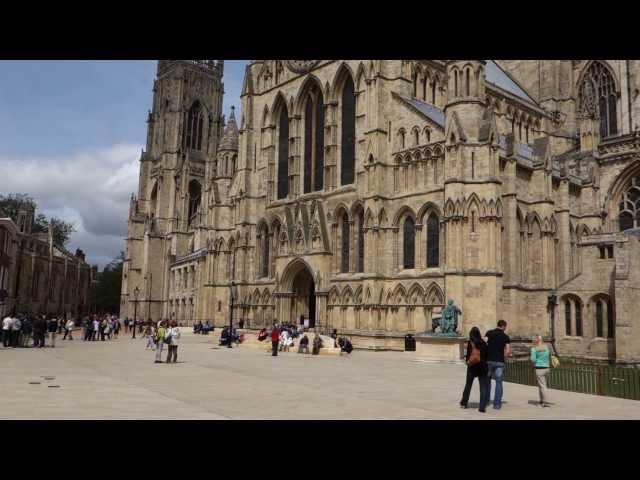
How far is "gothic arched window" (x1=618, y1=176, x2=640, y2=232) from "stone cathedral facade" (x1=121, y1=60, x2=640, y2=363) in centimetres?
9

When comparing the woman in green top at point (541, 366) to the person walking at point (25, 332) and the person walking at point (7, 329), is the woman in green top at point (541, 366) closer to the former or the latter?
the person walking at point (7, 329)

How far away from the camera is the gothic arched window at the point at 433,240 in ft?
106

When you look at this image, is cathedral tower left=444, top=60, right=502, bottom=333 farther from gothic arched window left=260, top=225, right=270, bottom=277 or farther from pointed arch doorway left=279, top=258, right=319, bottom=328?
gothic arched window left=260, top=225, right=270, bottom=277

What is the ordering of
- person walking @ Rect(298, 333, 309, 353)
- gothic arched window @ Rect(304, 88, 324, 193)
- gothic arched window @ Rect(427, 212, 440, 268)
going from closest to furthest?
1. person walking @ Rect(298, 333, 309, 353)
2. gothic arched window @ Rect(427, 212, 440, 268)
3. gothic arched window @ Rect(304, 88, 324, 193)

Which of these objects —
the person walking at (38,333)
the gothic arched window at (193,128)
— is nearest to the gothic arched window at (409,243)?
the person walking at (38,333)

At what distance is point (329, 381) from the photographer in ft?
53.4

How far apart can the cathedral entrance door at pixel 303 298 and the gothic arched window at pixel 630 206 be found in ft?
71.9

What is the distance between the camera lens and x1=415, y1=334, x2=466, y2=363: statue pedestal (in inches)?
984

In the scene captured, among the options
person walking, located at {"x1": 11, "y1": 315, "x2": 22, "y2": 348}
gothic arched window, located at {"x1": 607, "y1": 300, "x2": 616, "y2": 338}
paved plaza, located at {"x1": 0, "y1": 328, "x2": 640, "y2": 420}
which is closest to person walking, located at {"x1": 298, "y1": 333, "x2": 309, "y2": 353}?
paved plaza, located at {"x1": 0, "y1": 328, "x2": 640, "y2": 420}

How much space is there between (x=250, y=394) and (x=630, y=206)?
3546 centimetres

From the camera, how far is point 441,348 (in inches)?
997

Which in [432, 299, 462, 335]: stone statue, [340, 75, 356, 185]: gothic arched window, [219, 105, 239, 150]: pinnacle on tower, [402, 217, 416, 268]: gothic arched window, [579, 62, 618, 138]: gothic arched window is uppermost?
[579, 62, 618, 138]: gothic arched window
